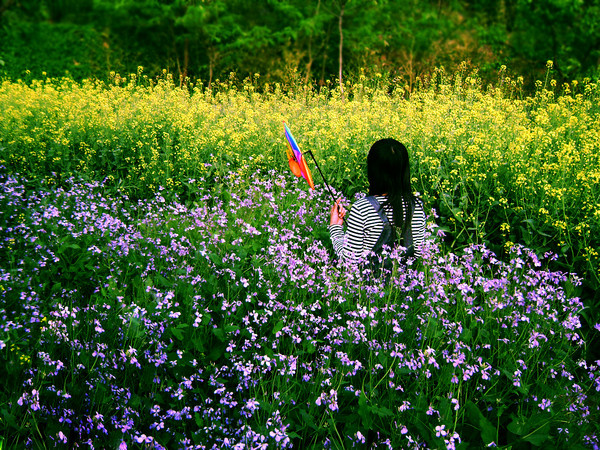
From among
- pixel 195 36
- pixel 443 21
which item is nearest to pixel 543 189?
pixel 195 36

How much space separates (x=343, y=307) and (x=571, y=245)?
2.06 meters

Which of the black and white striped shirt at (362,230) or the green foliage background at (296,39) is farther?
the green foliage background at (296,39)

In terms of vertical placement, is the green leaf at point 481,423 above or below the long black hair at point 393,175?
below

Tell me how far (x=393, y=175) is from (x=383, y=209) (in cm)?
25

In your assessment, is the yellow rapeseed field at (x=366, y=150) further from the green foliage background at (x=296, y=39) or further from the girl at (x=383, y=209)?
the green foliage background at (x=296, y=39)

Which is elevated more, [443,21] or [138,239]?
Result: [443,21]

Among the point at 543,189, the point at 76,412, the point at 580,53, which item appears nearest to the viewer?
the point at 76,412

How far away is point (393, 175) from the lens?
3549mm

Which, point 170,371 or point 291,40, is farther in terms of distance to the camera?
point 291,40

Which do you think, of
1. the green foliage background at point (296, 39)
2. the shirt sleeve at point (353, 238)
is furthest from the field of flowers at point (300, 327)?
the green foliage background at point (296, 39)

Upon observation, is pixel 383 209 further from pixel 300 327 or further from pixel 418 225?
pixel 300 327

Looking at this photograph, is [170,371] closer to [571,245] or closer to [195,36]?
[571,245]

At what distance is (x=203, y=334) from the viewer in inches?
114

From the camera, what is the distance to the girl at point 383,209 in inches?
138
